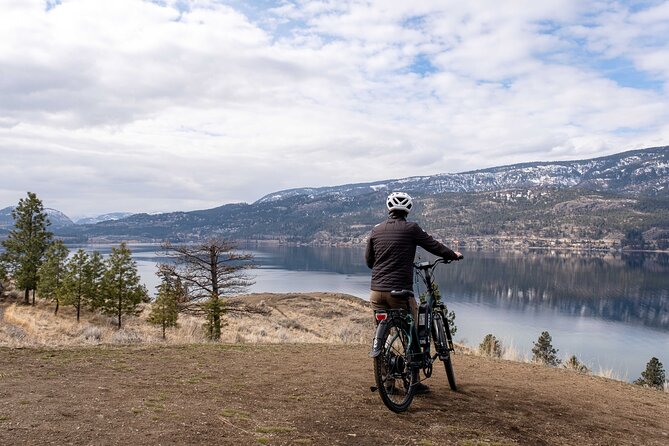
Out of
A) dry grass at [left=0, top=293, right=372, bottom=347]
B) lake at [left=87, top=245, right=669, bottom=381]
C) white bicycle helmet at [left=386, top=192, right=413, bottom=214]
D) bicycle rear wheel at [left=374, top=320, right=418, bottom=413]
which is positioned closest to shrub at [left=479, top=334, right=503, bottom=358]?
→ lake at [left=87, top=245, right=669, bottom=381]

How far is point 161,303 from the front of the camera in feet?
79.7

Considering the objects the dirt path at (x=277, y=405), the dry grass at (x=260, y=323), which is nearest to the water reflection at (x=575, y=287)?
the dry grass at (x=260, y=323)

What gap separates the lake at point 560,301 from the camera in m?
55.5

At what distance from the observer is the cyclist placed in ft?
20.9

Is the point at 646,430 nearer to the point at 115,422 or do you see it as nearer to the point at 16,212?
the point at 115,422

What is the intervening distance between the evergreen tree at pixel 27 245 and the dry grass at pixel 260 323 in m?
2.12

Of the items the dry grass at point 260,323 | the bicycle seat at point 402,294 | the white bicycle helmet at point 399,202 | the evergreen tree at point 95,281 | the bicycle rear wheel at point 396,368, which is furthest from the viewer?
the evergreen tree at point 95,281

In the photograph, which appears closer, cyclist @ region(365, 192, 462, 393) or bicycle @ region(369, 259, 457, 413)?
bicycle @ region(369, 259, 457, 413)

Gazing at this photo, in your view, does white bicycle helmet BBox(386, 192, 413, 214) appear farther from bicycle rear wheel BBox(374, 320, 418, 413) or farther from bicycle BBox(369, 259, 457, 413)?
bicycle rear wheel BBox(374, 320, 418, 413)

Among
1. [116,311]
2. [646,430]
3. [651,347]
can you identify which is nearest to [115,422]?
[646,430]

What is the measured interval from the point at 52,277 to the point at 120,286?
6.58 metres

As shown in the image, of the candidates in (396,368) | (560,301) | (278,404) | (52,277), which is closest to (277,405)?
(278,404)

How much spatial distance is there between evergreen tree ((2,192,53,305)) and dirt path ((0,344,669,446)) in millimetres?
29969

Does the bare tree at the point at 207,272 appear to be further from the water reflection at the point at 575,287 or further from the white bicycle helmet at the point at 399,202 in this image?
the water reflection at the point at 575,287
